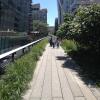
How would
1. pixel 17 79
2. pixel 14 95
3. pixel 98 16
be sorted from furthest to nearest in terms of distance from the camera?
pixel 98 16
pixel 17 79
pixel 14 95

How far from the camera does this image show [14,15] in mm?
132000

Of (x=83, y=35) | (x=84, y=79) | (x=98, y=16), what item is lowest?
(x=84, y=79)

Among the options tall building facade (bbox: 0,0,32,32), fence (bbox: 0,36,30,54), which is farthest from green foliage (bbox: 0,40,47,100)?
tall building facade (bbox: 0,0,32,32)

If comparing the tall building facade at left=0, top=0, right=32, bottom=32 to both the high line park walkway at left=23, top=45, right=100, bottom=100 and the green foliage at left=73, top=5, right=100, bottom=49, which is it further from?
the high line park walkway at left=23, top=45, right=100, bottom=100

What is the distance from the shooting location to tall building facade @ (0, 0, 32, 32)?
108500 mm

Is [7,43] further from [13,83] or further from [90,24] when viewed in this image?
[13,83]

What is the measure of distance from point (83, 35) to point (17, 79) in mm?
7443

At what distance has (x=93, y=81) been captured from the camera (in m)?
10.3

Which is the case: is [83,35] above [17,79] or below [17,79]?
above

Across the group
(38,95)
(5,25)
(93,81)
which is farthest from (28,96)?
(5,25)

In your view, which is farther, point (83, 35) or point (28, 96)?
point (83, 35)

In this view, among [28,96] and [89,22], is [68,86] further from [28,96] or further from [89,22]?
[89,22]

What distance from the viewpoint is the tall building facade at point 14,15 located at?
4272 inches

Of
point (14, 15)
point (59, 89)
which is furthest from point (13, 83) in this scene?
point (14, 15)
